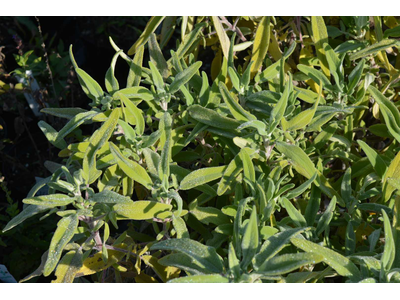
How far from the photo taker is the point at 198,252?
70 centimetres

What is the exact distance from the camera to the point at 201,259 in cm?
70

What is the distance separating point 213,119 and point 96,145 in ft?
0.73

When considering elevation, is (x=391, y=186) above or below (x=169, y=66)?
below

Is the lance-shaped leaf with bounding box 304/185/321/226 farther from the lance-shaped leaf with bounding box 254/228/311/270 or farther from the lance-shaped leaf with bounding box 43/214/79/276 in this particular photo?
the lance-shaped leaf with bounding box 43/214/79/276

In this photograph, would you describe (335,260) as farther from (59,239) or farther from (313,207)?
(59,239)

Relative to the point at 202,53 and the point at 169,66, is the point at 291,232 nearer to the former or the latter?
the point at 169,66

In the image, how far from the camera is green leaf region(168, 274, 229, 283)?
633 millimetres

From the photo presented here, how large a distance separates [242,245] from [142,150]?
0.28 m

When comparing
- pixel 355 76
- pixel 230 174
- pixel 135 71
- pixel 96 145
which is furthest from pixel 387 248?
pixel 135 71

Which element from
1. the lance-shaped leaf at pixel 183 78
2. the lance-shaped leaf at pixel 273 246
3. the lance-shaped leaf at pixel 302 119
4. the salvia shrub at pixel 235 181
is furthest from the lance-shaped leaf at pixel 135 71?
the lance-shaped leaf at pixel 273 246

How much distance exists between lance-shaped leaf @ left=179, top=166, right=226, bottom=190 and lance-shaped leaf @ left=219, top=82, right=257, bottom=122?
105 mm

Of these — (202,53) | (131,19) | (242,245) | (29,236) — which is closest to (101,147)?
(242,245)

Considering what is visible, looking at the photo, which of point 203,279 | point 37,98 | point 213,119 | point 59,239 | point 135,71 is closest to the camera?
point 203,279

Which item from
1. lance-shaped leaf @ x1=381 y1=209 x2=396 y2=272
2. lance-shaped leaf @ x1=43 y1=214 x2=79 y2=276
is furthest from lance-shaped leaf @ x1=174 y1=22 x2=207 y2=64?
lance-shaped leaf @ x1=381 y1=209 x2=396 y2=272
